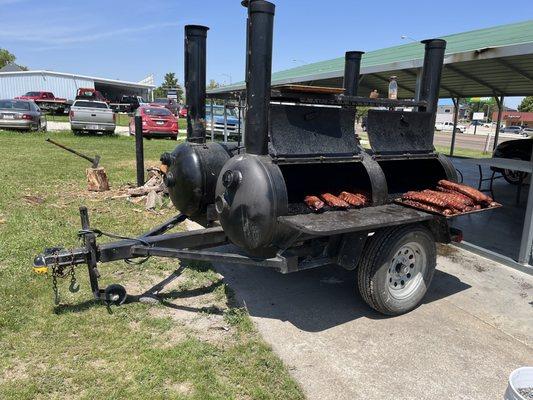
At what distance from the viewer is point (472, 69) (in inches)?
363

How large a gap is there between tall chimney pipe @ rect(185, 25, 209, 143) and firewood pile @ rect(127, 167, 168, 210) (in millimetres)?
3007

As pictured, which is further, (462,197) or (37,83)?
(37,83)

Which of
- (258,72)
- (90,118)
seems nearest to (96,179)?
(258,72)

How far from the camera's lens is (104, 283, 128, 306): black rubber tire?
394cm

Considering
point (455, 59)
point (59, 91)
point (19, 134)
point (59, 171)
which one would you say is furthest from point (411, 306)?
point (59, 91)

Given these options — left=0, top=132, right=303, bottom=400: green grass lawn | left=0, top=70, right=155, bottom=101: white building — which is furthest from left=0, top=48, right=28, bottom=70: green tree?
left=0, top=132, right=303, bottom=400: green grass lawn

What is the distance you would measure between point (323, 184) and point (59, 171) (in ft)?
26.4

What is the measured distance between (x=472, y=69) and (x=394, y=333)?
24.5 ft

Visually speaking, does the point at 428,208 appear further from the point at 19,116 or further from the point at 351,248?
the point at 19,116

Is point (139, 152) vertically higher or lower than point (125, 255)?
higher

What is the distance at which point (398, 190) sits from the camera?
215 inches

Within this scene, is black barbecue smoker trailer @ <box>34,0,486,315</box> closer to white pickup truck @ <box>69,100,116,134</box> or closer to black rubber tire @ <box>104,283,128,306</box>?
black rubber tire @ <box>104,283,128,306</box>

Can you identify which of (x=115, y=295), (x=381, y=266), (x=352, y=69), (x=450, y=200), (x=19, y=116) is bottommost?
(x=115, y=295)

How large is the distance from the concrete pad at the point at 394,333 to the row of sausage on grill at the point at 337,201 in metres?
1.01
